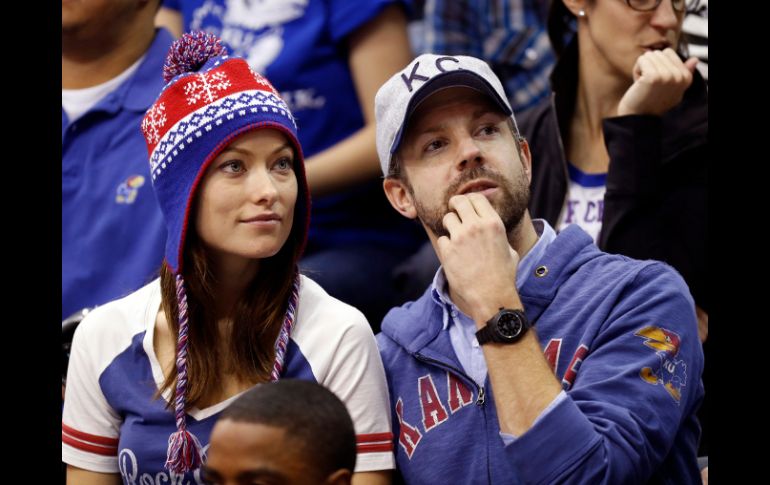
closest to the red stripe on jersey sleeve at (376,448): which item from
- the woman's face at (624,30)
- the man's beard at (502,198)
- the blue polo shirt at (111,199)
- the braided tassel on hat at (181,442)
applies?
the braided tassel on hat at (181,442)

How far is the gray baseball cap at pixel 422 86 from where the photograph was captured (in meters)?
2.77

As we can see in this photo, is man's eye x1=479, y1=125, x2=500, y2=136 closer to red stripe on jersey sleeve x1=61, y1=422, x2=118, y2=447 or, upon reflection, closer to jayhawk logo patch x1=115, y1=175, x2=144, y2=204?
red stripe on jersey sleeve x1=61, y1=422, x2=118, y2=447

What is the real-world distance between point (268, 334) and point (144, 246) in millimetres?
931

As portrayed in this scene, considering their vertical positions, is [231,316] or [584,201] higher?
[231,316]

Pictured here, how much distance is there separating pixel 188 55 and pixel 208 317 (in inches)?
25.1

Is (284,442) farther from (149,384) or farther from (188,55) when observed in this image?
(188,55)

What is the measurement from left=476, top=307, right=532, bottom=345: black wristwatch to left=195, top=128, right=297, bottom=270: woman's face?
61cm

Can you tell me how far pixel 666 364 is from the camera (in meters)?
2.43

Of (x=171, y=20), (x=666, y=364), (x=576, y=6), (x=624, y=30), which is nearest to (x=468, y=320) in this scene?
(x=666, y=364)

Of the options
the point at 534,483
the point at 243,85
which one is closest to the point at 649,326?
the point at 534,483

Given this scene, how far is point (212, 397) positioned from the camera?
2.71m

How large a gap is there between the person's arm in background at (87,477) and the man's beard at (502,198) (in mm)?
966
